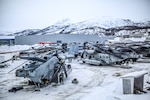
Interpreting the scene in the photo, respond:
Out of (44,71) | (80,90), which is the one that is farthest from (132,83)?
(44,71)

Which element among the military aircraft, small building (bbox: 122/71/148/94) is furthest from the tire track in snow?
small building (bbox: 122/71/148/94)

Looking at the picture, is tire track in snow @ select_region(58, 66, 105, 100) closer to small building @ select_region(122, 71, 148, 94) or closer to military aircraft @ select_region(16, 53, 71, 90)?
military aircraft @ select_region(16, 53, 71, 90)

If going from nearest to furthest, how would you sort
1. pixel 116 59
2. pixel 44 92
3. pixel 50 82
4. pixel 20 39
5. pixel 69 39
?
pixel 44 92 < pixel 50 82 < pixel 116 59 < pixel 69 39 < pixel 20 39

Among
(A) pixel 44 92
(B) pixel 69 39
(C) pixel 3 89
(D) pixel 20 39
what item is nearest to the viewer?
(A) pixel 44 92

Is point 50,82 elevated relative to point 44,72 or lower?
lower

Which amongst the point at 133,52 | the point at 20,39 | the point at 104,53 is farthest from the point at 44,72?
the point at 20,39

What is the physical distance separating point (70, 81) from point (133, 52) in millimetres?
7697

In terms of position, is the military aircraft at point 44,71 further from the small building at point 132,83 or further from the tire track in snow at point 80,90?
the small building at point 132,83

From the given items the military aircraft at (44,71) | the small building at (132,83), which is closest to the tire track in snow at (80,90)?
the military aircraft at (44,71)

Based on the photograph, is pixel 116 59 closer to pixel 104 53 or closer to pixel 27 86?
pixel 104 53

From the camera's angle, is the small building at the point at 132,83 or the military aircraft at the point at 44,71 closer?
the small building at the point at 132,83

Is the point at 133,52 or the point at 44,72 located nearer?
the point at 44,72

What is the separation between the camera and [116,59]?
14.8 m

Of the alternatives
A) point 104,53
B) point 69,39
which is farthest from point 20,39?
A: point 104,53
